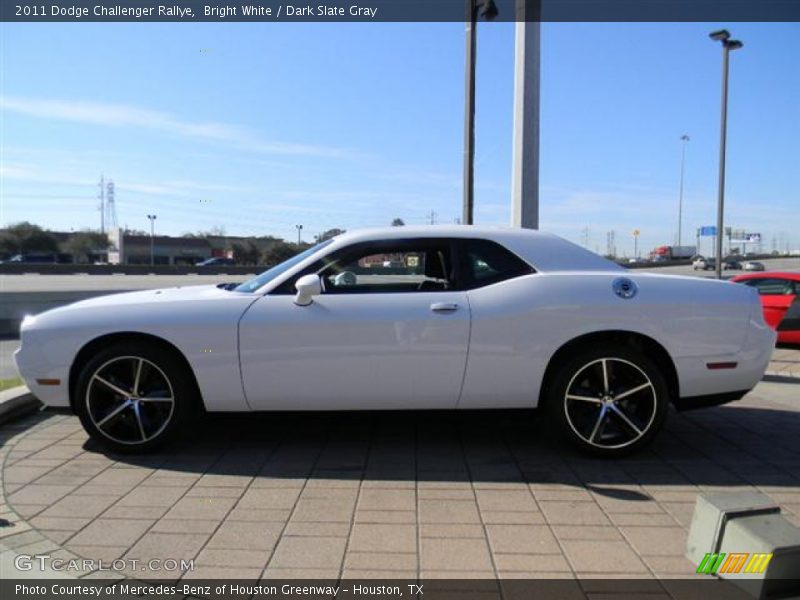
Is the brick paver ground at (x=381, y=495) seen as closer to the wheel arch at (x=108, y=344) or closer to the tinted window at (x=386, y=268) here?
the wheel arch at (x=108, y=344)

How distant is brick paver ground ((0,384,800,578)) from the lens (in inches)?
119

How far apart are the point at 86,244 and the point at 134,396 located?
97972mm

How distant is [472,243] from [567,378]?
3.69 ft

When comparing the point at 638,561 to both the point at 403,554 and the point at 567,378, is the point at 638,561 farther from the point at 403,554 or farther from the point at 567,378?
the point at 567,378

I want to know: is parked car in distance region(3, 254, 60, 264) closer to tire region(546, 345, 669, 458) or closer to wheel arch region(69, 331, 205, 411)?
wheel arch region(69, 331, 205, 411)

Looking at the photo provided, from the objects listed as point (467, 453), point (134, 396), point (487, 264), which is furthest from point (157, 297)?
point (467, 453)

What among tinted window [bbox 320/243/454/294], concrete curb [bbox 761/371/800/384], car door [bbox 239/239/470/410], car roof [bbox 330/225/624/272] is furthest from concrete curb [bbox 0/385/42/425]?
concrete curb [bbox 761/371/800/384]

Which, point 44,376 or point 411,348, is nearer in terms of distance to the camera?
point 411,348

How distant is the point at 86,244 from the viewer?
301 ft

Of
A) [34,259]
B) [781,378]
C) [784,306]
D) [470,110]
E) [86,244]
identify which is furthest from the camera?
[86,244]

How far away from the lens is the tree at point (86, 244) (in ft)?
295

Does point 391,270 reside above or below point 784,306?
above

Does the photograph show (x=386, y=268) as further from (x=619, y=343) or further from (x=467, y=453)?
(x=619, y=343)

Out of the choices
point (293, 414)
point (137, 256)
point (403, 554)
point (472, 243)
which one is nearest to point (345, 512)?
point (403, 554)
